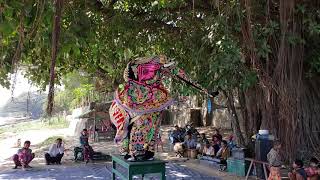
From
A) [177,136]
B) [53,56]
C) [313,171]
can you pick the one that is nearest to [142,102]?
[53,56]

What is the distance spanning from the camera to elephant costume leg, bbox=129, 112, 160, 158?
195 inches

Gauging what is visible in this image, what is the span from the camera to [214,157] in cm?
941

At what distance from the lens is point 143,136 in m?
4.99

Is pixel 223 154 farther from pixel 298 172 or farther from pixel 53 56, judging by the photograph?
pixel 53 56

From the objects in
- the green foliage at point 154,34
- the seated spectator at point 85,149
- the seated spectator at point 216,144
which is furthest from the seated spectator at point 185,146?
the green foliage at point 154,34

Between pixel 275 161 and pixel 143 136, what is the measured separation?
237cm

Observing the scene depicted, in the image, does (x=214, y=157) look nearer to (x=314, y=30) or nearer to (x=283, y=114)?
(x=283, y=114)

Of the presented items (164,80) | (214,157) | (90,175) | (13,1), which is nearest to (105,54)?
(90,175)

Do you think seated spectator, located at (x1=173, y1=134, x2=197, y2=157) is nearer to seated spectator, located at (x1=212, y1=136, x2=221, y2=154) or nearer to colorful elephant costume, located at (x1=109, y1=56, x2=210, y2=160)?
seated spectator, located at (x1=212, y1=136, x2=221, y2=154)

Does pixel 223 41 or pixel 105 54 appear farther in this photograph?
pixel 105 54

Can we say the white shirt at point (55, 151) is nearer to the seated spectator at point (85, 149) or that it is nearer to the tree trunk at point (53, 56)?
the seated spectator at point (85, 149)

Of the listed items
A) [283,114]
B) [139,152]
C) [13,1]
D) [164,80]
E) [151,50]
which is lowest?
[139,152]

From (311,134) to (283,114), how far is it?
0.81 meters

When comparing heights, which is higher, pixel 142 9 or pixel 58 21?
pixel 142 9
